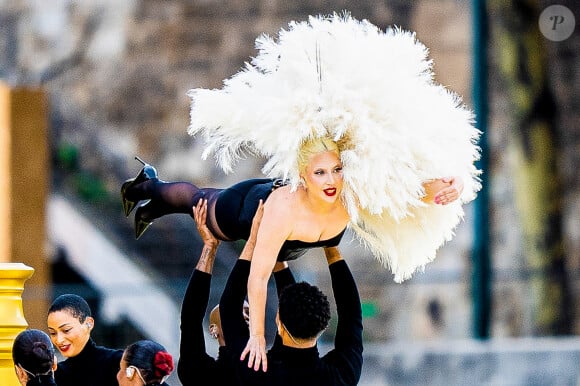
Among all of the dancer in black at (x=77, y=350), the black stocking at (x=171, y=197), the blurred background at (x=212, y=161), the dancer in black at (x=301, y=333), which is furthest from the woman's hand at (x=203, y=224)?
the blurred background at (x=212, y=161)

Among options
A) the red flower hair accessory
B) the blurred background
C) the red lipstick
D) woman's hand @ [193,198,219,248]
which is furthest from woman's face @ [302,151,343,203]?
the blurred background

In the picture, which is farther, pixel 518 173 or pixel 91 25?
pixel 91 25

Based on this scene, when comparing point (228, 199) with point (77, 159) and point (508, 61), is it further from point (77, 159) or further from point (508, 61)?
point (77, 159)

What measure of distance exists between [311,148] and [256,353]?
733 mm

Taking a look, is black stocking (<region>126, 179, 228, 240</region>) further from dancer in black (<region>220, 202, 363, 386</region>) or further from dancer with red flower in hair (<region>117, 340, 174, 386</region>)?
dancer with red flower in hair (<region>117, 340, 174, 386</region>)

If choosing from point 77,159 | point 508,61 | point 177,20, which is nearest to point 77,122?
point 77,159

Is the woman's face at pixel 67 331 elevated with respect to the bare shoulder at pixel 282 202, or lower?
lower

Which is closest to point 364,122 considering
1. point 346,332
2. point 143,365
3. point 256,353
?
point 346,332

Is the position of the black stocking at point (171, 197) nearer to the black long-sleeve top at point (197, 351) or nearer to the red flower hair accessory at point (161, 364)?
the black long-sleeve top at point (197, 351)

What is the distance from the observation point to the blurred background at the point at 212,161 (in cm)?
1356

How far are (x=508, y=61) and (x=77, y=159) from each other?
505 centimetres

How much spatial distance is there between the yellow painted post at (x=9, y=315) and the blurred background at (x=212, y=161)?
23.8ft

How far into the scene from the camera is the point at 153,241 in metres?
15.3

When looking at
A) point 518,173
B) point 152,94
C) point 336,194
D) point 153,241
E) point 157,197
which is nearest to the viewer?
point 336,194
